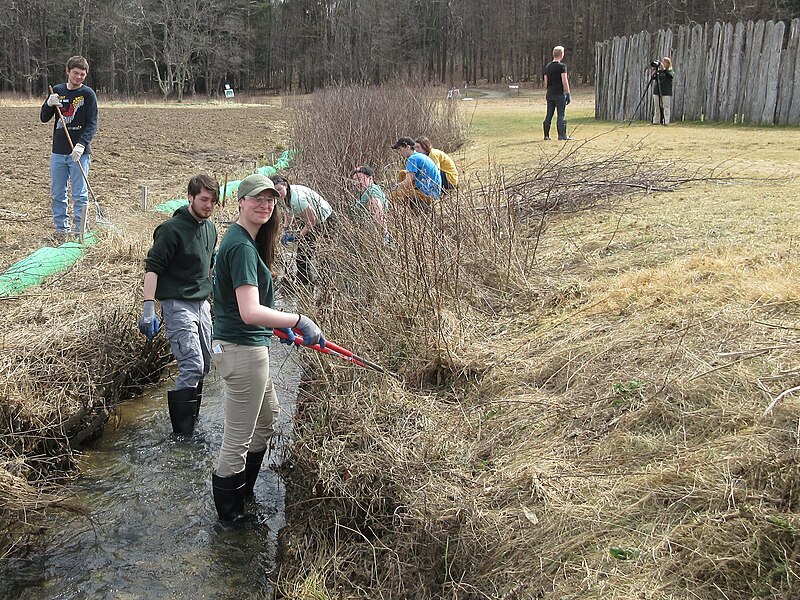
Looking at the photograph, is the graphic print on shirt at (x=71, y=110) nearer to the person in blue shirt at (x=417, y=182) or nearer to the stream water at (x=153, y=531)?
the person in blue shirt at (x=417, y=182)

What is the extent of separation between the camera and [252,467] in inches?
171

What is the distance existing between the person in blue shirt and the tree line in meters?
36.6

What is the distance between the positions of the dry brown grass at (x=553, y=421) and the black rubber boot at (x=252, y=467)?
23cm

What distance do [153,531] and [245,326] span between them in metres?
1.35

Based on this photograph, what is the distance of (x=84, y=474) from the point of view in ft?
15.1

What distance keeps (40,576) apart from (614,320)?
142 inches

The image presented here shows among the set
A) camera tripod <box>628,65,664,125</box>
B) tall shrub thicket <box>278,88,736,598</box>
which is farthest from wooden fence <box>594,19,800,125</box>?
tall shrub thicket <box>278,88,736,598</box>

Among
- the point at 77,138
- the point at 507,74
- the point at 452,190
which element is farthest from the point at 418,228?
the point at 507,74

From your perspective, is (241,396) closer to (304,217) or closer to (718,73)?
(304,217)

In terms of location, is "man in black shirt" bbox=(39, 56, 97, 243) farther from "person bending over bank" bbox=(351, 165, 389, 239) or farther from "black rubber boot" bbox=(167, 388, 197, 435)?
"black rubber boot" bbox=(167, 388, 197, 435)

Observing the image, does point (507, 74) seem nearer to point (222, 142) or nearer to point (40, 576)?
point (222, 142)

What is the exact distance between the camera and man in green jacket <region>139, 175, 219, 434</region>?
4.76 meters

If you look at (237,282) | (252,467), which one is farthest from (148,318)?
(237,282)

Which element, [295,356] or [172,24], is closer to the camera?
[295,356]
